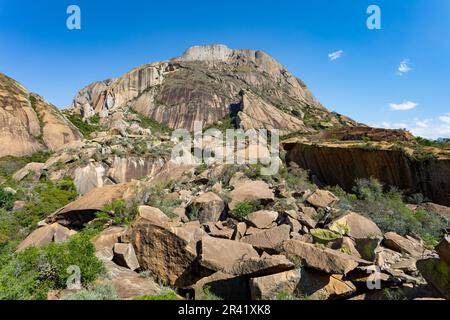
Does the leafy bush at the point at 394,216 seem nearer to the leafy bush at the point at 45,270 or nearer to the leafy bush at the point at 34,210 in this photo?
the leafy bush at the point at 45,270

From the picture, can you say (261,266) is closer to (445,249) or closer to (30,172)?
(445,249)

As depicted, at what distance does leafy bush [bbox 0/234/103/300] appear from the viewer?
551cm

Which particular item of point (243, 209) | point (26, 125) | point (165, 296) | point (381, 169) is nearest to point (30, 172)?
point (26, 125)

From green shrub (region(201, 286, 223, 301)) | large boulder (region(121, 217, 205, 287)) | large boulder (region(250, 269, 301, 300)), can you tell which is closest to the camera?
large boulder (region(250, 269, 301, 300))

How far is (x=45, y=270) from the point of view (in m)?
6.10

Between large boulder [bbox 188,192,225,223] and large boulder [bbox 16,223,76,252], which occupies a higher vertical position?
large boulder [bbox 188,192,225,223]

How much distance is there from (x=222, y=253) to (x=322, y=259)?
2423mm

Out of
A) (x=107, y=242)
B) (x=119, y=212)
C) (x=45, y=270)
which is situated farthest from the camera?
(x=119, y=212)

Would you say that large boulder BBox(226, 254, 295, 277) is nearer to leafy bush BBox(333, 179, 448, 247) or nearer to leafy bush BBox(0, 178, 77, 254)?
leafy bush BBox(333, 179, 448, 247)

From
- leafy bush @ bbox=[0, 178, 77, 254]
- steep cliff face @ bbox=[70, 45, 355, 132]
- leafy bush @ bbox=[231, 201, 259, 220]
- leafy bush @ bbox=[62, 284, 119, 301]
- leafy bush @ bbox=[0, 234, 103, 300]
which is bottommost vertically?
leafy bush @ bbox=[0, 178, 77, 254]

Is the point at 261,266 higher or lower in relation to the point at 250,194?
lower

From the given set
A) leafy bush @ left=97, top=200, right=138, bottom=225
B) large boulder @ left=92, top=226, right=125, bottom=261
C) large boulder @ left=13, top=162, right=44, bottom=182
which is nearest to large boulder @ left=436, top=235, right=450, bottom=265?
large boulder @ left=92, top=226, right=125, bottom=261

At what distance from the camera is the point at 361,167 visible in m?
20.6

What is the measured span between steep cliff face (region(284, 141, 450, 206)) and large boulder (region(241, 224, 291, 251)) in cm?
1454
